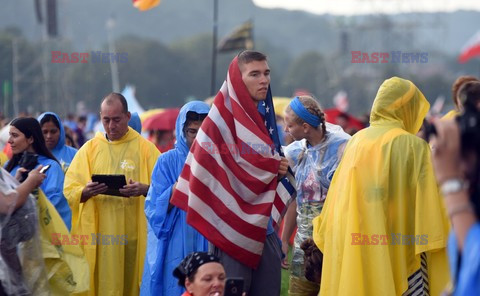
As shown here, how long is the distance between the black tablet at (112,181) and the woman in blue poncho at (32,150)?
48 cm

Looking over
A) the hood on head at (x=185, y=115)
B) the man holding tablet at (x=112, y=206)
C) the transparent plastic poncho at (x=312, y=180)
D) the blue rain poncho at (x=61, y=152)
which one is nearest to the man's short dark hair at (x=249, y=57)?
the hood on head at (x=185, y=115)

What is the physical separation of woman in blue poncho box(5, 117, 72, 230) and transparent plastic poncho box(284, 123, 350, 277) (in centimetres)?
195

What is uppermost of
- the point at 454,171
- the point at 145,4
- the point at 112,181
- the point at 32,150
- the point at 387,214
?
the point at 145,4

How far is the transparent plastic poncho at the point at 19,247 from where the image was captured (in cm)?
582

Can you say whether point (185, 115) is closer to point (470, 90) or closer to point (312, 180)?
point (312, 180)

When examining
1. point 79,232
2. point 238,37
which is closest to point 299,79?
point 238,37

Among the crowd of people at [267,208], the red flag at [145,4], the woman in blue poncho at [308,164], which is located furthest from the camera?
the red flag at [145,4]

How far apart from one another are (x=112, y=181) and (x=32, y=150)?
0.67 m

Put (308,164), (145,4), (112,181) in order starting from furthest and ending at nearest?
(145,4)
(112,181)
(308,164)

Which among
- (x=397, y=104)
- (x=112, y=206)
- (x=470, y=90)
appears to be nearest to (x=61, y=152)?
(x=112, y=206)

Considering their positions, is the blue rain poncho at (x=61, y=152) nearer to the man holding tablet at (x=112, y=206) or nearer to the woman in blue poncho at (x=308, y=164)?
the man holding tablet at (x=112, y=206)

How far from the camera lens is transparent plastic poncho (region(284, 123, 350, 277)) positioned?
23.8 feet

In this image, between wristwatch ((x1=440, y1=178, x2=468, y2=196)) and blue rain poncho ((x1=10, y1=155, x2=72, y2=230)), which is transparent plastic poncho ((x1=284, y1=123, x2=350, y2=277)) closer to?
blue rain poncho ((x1=10, y1=155, x2=72, y2=230))

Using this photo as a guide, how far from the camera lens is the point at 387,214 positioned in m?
6.50
